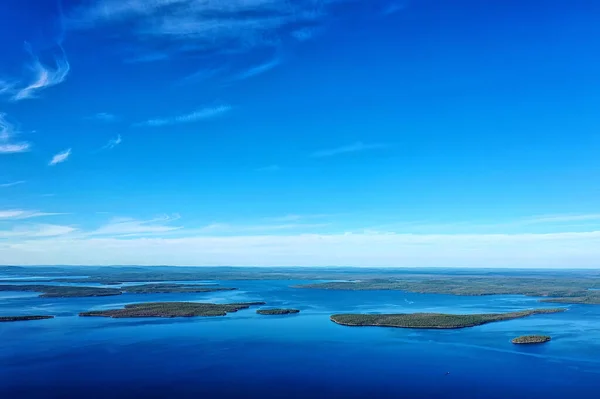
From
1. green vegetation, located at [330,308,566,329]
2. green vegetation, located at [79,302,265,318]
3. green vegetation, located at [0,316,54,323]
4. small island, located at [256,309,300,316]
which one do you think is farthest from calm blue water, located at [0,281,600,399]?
small island, located at [256,309,300,316]

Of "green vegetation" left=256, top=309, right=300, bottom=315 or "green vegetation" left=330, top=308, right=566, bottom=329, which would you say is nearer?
"green vegetation" left=330, top=308, right=566, bottom=329

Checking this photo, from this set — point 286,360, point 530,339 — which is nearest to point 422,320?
point 530,339

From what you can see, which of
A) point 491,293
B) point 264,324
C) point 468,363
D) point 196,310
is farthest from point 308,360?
point 491,293

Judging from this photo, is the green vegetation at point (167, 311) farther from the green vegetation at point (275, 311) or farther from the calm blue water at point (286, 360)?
the green vegetation at point (275, 311)

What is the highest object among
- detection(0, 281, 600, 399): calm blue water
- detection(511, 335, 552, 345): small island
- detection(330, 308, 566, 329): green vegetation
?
detection(330, 308, 566, 329): green vegetation

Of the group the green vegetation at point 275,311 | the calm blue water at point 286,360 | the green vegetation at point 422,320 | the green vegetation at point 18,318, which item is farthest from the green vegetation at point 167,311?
the green vegetation at point 422,320

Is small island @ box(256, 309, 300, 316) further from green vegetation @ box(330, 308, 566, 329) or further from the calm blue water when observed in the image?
green vegetation @ box(330, 308, 566, 329)
